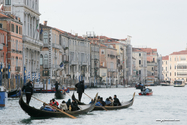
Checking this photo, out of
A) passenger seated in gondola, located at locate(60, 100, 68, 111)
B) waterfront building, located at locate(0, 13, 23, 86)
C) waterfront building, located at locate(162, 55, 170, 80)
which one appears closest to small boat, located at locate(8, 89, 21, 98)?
waterfront building, located at locate(0, 13, 23, 86)

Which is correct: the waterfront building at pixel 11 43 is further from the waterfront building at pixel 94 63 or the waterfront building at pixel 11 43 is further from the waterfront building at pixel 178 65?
the waterfront building at pixel 178 65

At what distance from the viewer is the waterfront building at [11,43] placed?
42062 mm

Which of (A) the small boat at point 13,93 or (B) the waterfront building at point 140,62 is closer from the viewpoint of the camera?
(A) the small boat at point 13,93

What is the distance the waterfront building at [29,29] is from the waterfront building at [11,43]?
6.55 ft

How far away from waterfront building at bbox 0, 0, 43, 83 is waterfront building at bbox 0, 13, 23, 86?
1997mm

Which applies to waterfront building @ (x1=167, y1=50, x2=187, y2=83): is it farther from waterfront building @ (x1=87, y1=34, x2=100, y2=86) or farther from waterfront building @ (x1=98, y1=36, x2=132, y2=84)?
waterfront building @ (x1=87, y1=34, x2=100, y2=86)

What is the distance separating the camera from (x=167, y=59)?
143500 mm

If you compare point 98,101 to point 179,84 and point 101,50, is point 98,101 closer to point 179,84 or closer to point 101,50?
point 101,50

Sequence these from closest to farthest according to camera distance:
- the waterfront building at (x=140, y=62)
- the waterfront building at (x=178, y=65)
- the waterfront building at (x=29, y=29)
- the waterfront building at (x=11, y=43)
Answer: the waterfront building at (x=11, y=43) < the waterfront building at (x=29, y=29) < the waterfront building at (x=140, y=62) < the waterfront building at (x=178, y=65)

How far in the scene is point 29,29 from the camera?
2010 inches

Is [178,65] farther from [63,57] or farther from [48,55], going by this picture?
[48,55]

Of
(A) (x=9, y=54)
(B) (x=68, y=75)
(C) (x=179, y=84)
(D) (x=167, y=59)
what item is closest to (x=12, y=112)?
(A) (x=9, y=54)

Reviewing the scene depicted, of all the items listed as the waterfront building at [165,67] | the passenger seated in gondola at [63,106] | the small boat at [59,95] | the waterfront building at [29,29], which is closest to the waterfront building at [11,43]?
the waterfront building at [29,29]

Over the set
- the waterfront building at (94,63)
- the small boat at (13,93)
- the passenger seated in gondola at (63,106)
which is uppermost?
the waterfront building at (94,63)
